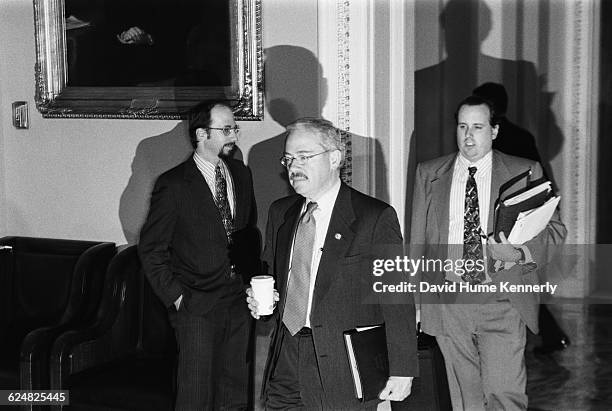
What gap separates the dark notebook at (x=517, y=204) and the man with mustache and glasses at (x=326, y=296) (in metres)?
0.79

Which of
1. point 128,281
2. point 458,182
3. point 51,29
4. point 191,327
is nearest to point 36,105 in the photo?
point 51,29

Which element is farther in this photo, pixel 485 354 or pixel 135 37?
pixel 135 37

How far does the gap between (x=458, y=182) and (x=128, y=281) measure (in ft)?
6.43

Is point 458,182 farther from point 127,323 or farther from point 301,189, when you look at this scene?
point 127,323

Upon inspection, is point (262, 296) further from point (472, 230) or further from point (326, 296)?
point (472, 230)

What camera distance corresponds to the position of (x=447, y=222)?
4.51 metres

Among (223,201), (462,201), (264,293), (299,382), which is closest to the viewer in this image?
(264,293)

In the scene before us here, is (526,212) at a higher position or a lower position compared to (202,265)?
higher

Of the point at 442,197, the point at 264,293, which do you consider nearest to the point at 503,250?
the point at 442,197

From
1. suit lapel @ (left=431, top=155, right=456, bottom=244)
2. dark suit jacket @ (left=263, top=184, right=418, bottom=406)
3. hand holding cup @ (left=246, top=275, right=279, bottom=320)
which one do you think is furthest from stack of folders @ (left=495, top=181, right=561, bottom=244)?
hand holding cup @ (left=246, top=275, right=279, bottom=320)

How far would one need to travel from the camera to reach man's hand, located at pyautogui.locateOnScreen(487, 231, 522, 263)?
14.2 feet

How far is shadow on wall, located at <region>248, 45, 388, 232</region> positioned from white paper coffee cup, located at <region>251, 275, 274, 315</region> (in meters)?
1.74

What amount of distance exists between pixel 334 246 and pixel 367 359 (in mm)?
449

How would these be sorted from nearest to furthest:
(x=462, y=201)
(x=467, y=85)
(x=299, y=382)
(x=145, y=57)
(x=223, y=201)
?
(x=299, y=382)
(x=462, y=201)
(x=223, y=201)
(x=145, y=57)
(x=467, y=85)
